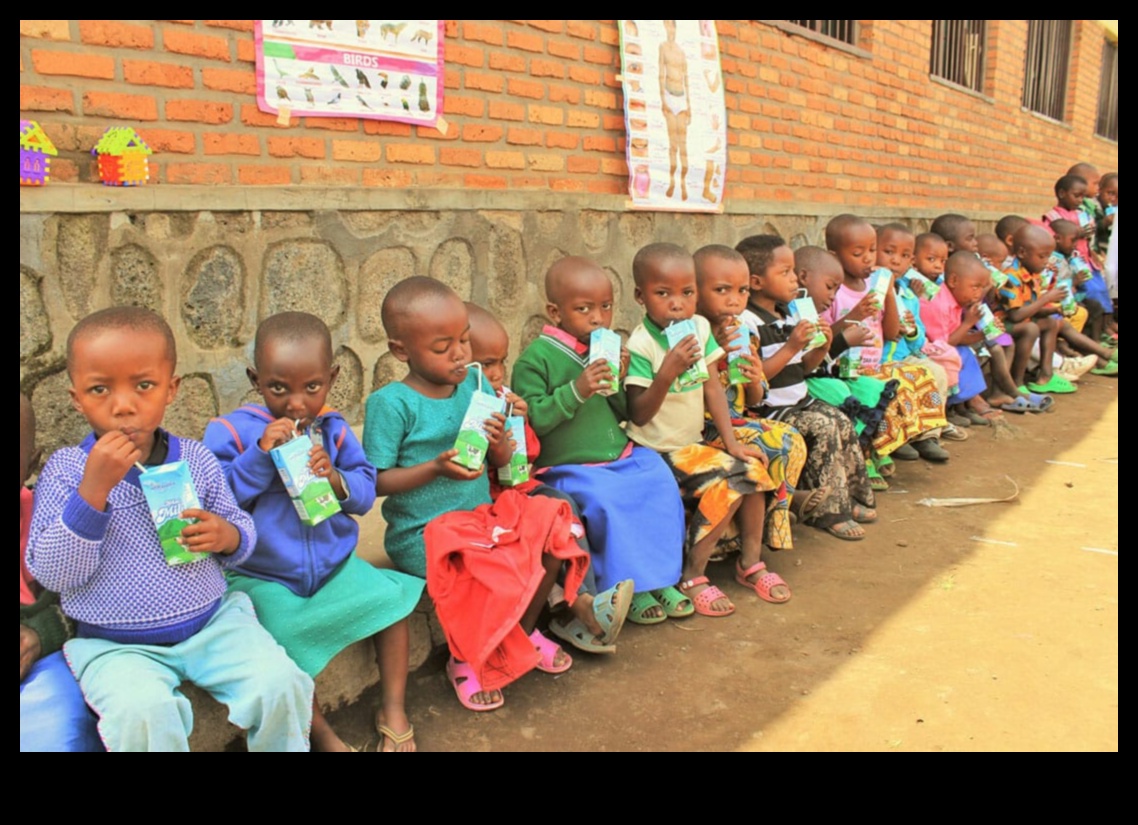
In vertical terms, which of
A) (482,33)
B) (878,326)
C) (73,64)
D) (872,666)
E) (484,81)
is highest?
(482,33)

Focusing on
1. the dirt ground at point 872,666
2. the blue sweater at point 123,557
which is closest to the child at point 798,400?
the dirt ground at point 872,666

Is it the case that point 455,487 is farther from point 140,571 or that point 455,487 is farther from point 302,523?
point 140,571

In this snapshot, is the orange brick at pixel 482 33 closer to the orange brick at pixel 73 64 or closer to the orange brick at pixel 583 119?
the orange brick at pixel 583 119

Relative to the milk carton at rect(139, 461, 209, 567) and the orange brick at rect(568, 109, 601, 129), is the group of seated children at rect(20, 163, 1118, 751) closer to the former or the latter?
the milk carton at rect(139, 461, 209, 567)

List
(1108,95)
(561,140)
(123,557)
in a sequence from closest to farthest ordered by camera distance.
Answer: (123,557) → (561,140) → (1108,95)

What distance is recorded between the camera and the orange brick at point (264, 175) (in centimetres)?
361

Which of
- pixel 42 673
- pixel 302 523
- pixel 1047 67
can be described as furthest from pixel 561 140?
pixel 1047 67

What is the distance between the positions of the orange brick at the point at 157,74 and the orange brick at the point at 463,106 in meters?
1.26

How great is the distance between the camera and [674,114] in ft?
18.5

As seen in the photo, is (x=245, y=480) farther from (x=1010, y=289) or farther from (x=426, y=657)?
(x=1010, y=289)

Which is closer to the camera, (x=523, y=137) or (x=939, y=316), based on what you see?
(x=523, y=137)

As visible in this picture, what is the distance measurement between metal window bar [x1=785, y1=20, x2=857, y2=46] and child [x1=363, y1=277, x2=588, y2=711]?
5.26 meters

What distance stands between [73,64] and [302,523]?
1812 mm

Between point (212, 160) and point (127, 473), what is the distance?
70.6 inches
